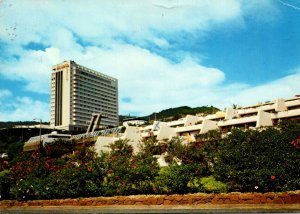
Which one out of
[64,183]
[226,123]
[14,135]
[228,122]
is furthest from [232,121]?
[14,135]

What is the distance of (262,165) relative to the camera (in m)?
15.5

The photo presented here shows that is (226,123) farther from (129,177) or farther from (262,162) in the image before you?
(262,162)

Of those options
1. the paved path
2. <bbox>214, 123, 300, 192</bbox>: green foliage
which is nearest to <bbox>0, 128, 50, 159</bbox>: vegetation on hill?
the paved path

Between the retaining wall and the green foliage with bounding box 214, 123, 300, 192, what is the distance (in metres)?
0.62

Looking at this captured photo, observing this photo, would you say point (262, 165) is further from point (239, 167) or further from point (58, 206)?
point (58, 206)

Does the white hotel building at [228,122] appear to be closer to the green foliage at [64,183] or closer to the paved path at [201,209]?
the green foliage at [64,183]

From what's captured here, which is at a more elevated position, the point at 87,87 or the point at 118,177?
the point at 87,87

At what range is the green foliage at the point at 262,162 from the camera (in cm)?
1460

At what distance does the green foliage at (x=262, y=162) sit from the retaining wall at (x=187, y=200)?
0.62 meters

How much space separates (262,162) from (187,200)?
3.44 m

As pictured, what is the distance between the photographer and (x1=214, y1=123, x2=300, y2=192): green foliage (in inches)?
575

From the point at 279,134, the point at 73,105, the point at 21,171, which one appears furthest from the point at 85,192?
the point at 73,105

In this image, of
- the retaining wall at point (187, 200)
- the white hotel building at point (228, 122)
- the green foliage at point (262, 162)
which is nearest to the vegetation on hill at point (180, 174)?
the green foliage at point (262, 162)

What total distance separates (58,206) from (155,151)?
850 inches
